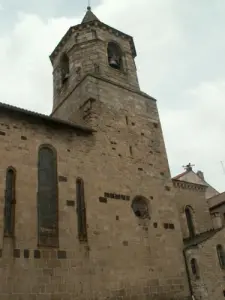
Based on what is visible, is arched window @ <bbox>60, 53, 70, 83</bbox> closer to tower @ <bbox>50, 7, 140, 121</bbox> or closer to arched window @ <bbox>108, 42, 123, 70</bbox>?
tower @ <bbox>50, 7, 140, 121</bbox>

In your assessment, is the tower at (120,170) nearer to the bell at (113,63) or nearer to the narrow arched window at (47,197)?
the bell at (113,63)

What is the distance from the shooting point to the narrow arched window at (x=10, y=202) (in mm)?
8359

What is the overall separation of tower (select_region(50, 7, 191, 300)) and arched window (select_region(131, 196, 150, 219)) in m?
0.03

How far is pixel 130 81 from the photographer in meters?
14.6

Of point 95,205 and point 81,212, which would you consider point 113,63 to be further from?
point 81,212

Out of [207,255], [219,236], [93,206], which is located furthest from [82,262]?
[219,236]

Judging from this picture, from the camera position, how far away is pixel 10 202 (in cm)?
871

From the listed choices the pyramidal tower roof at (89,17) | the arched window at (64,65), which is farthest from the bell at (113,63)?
the pyramidal tower roof at (89,17)

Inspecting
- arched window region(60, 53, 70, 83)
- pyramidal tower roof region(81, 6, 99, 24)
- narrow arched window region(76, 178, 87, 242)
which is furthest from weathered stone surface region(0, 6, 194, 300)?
pyramidal tower roof region(81, 6, 99, 24)

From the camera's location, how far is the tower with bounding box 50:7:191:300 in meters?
9.73

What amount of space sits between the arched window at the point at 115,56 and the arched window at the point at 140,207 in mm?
6463

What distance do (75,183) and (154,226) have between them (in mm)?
3127

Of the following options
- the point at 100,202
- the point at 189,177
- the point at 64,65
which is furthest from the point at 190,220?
the point at 64,65

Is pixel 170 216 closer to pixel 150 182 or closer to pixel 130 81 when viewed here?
pixel 150 182
